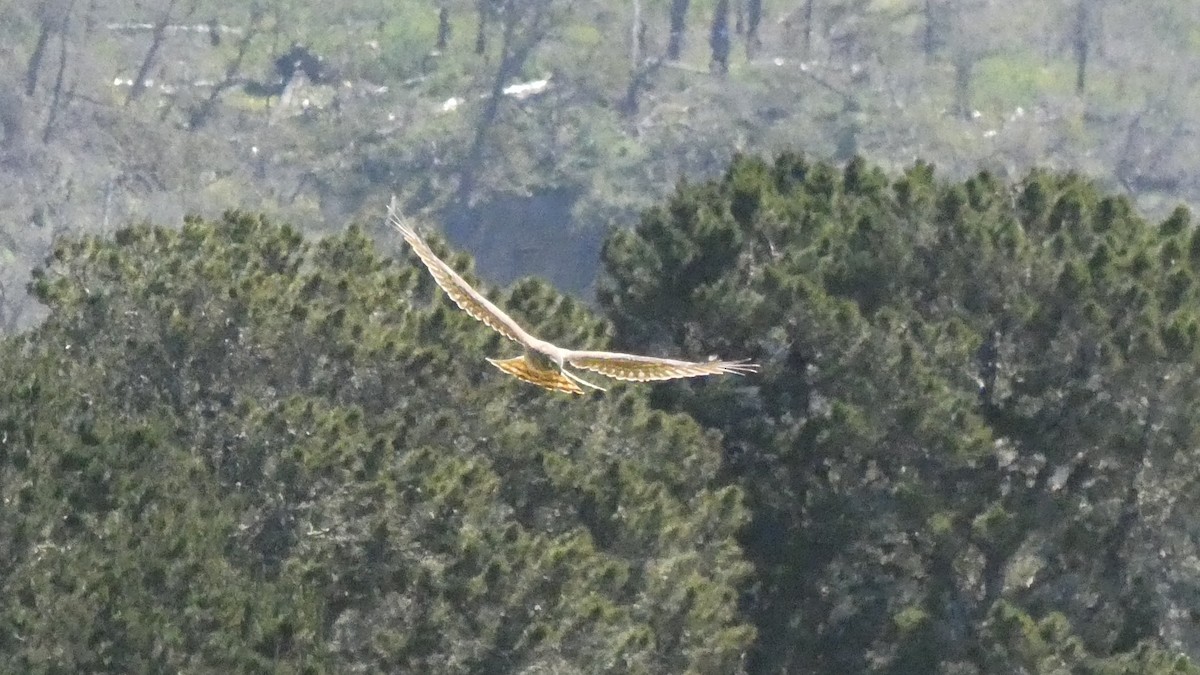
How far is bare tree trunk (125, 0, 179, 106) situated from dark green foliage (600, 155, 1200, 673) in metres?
84.1

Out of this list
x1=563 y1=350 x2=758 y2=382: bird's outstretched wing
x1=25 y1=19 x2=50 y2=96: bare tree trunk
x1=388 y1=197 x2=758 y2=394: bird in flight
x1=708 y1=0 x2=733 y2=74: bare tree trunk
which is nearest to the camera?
x1=563 y1=350 x2=758 y2=382: bird's outstretched wing

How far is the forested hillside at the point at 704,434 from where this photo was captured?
2775cm

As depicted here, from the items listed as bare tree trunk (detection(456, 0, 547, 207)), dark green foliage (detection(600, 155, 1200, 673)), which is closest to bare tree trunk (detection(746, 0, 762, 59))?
bare tree trunk (detection(456, 0, 547, 207))

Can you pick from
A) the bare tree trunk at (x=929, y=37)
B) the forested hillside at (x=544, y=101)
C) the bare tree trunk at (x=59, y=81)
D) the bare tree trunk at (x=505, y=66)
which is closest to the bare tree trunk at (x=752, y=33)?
the forested hillside at (x=544, y=101)

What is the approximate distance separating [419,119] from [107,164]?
1996 cm

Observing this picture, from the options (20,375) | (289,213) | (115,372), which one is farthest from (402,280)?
(289,213)

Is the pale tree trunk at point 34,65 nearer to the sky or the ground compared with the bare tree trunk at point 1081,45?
nearer to the ground

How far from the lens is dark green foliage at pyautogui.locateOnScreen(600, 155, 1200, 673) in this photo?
32781mm

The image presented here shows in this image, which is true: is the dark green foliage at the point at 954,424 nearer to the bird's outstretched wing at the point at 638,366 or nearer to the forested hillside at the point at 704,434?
the forested hillside at the point at 704,434

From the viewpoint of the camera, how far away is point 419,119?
122 m

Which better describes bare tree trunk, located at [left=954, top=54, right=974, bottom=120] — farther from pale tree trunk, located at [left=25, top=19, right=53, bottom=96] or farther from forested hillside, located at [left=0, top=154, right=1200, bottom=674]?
forested hillside, located at [left=0, top=154, right=1200, bottom=674]

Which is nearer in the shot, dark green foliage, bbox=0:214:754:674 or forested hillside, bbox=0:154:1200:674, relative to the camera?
dark green foliage, bbox=0:214:754:674

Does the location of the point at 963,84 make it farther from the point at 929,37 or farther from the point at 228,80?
the point at 228,80

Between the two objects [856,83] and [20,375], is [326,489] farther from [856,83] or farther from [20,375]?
[856,83]
